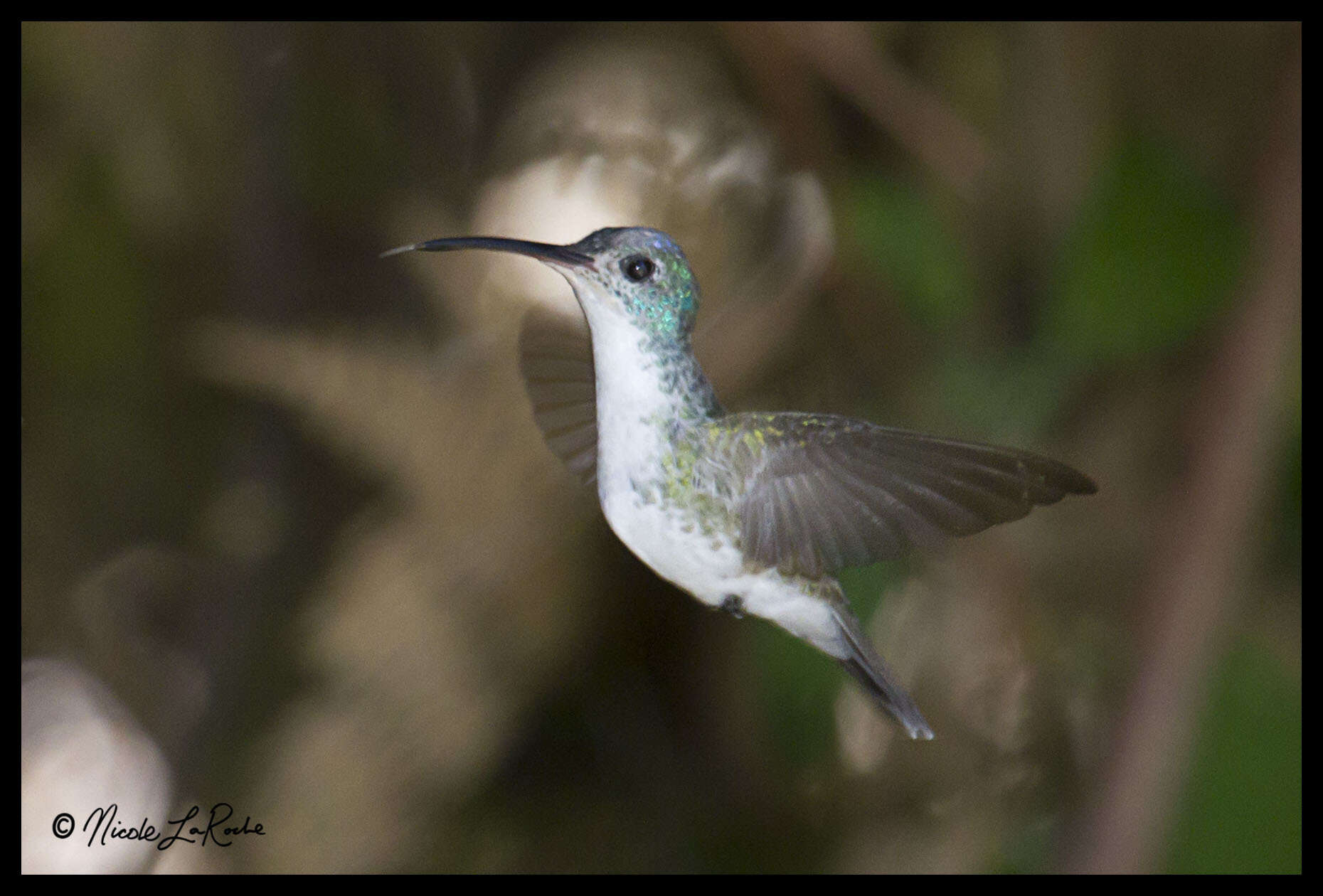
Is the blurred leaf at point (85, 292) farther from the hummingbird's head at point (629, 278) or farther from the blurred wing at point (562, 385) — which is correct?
the hummingbird's head at point (629, 278)

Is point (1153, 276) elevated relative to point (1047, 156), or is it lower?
lower

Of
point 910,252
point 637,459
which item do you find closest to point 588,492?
point 910,252

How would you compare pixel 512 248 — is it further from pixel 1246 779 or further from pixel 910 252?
pixel 1246 779

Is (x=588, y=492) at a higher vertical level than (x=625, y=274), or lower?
higher

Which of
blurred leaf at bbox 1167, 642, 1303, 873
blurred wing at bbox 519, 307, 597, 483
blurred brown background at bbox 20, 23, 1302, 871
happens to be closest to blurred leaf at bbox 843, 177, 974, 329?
blurred brown background at bbox 20, 23, 1302, 871

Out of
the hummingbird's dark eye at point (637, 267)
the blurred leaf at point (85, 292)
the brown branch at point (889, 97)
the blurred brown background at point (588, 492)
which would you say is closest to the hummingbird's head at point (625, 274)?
the hummingbird's dark eye at point (637, 267)

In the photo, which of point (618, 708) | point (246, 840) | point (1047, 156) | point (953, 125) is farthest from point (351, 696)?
point (1047, 156)
